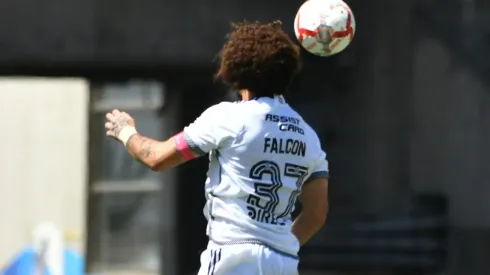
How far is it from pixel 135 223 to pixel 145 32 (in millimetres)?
4090

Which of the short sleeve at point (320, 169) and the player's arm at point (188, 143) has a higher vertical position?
the player's arm at point (188, 143)

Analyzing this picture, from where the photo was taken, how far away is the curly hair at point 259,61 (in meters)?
3.31

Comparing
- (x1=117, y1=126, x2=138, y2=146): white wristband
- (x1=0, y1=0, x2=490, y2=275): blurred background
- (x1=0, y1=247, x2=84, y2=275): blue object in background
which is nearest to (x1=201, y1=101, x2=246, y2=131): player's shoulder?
(x1=117, y1=126, x2=138, y2=146): white wristband

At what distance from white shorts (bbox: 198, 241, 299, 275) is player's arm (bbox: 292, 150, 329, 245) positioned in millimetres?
347

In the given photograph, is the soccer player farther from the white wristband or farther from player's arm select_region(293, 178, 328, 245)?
player's arm select_region(293, 178, 328, 245)

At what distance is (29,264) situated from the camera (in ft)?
34.2

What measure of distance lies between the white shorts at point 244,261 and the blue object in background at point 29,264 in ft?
24.3

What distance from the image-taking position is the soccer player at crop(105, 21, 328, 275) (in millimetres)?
3240

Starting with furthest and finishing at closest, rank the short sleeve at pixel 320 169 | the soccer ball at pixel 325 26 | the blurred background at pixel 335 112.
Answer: the blurred background at pixel 335 112, the soccer ball at pixel 325 26, the short sleeve at pixel 320 169

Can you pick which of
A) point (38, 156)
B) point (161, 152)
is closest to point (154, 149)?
point (161, 152)

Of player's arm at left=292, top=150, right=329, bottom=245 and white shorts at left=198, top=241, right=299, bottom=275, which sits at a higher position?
player's arm at left=292, top=150, right=329, bottom=245

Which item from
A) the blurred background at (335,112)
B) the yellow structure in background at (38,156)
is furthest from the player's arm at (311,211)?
the yellow structure in background at (38,156)

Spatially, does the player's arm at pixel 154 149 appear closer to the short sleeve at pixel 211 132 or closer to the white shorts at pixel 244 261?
the short sleeve at pixel 211 132

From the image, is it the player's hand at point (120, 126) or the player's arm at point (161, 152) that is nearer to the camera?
the player's arm at point (161, 152)
